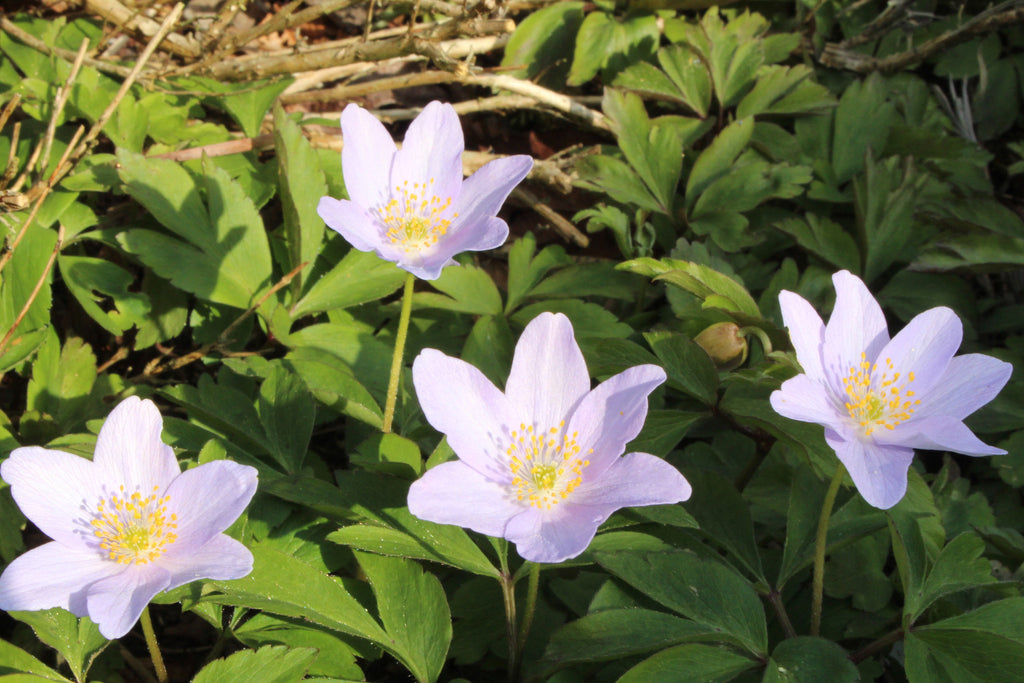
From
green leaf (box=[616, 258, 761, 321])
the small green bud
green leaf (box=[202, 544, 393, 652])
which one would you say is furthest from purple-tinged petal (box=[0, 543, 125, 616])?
the small green bud

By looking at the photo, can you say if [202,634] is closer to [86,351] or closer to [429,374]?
[86,351]

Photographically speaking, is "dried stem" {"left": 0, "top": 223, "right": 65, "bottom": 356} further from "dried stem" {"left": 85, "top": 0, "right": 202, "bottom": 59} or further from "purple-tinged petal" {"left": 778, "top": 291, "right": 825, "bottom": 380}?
"purple-tinged petal" {"left": 778, "top": 291, "right": 825, "bottom": 380}

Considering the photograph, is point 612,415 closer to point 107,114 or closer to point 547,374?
point 547,374

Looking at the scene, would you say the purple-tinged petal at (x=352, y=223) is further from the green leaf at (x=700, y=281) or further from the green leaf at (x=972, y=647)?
the green leaf at (x=972, y=647)

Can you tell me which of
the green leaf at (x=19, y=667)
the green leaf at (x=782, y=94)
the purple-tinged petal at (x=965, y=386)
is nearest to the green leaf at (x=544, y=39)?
the green leaf at (x=782, y=94)

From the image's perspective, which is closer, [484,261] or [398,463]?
[398,463]

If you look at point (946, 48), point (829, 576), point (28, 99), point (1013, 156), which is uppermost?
point (28, 99)

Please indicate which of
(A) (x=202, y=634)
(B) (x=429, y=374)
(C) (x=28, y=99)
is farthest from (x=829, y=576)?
(C) (x=28, y=99)
